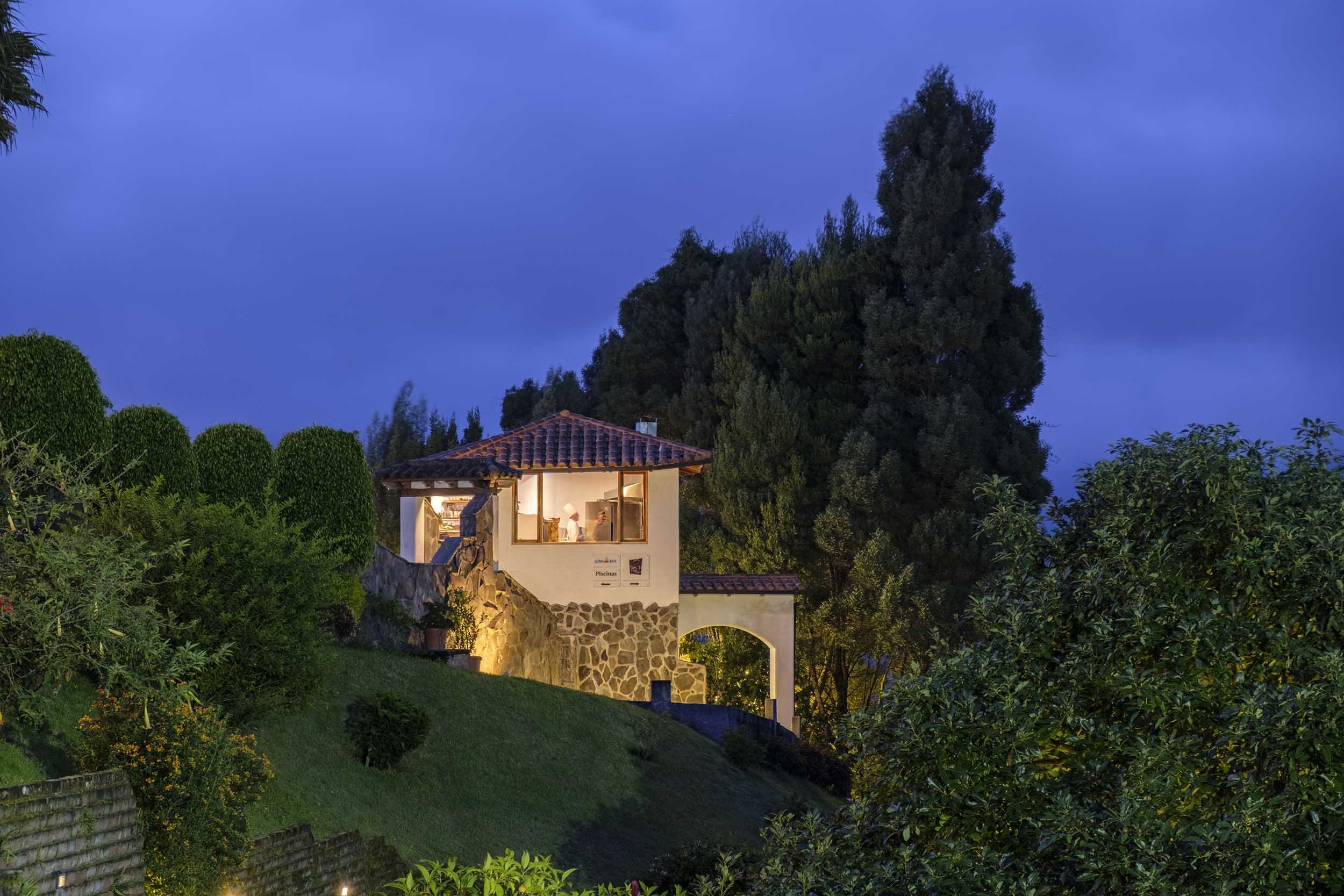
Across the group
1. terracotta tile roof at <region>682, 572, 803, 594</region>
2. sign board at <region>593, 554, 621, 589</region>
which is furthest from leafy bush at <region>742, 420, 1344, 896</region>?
terracotta tile roof at <region>682, 572, 803, 594</region>

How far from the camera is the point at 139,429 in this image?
55.3 feet

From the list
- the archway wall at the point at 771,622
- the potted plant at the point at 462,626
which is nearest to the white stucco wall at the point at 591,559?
the archway wall at the point at 771,622

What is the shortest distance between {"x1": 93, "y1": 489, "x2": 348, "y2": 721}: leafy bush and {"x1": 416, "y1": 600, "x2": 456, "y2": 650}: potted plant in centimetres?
836

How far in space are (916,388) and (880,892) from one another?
96.5 feet

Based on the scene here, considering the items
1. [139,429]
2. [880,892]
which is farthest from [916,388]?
[880,892]

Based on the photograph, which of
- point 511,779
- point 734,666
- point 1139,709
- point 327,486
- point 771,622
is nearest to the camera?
point 1139,709

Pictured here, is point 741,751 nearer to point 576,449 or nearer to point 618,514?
point 618,514

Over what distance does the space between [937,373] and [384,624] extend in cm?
1924

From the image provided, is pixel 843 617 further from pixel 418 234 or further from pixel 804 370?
pixel 418 234

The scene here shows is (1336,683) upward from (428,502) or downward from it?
downward

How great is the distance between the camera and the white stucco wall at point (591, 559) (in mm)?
27719

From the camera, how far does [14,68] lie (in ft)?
53.5

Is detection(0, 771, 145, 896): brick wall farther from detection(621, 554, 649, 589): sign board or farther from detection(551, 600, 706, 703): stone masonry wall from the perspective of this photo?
detection(621, 554, 649, 589): sign board

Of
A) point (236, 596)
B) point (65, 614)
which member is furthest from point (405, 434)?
point (65, 614)
